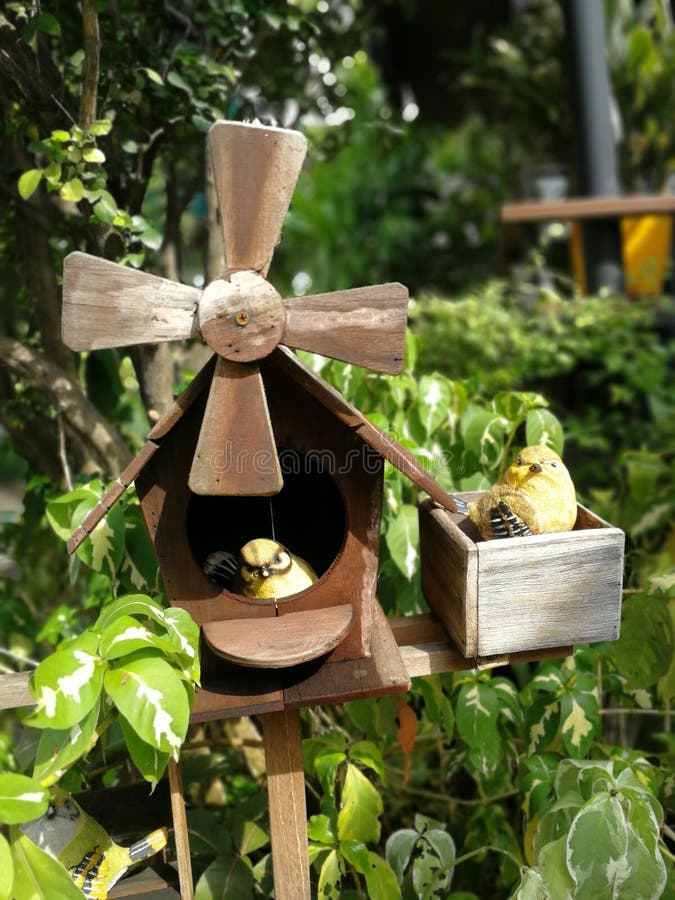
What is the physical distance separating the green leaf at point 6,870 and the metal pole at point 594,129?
122 inches

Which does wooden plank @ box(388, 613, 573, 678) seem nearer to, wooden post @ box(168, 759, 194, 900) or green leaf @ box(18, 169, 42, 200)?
wooden post @ box(168, 759, 194, 900)

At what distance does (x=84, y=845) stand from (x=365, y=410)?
3.27 feet

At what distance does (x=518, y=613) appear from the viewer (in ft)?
4.13

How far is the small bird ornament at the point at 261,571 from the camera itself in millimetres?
1278

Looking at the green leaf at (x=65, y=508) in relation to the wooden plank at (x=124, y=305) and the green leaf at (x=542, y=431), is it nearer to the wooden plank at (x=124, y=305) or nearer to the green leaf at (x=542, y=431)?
the wooden plank at (x=124, y=305)

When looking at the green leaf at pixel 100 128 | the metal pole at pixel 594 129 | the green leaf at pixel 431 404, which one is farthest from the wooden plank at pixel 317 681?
the metal pole at pixel 594 129

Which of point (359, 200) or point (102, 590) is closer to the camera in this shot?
point (102, 590)

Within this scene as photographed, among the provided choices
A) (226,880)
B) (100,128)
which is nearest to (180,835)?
(226,880)

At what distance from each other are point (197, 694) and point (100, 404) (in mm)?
1157

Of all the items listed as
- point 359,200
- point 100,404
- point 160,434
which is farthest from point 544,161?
point 160,434

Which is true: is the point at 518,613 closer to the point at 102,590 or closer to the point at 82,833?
the point at 82,833

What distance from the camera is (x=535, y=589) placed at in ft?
4.10

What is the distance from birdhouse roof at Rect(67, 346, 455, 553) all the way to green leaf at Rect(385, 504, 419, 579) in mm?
354

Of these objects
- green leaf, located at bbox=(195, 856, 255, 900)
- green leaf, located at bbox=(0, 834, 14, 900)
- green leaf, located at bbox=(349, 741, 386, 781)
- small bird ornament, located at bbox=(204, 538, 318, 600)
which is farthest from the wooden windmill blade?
green leaf, located at bbox=(195, 856, 255, 900)
